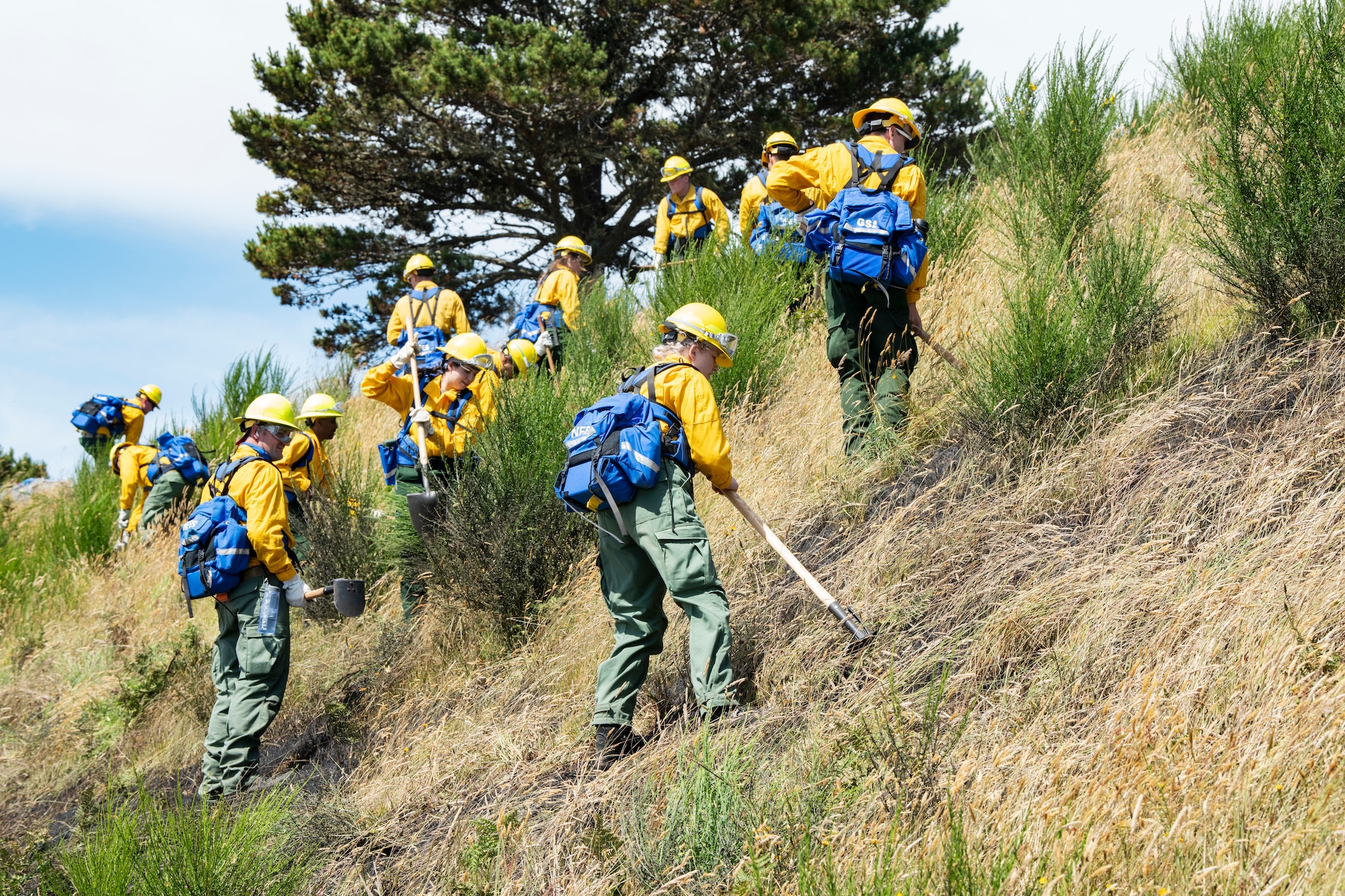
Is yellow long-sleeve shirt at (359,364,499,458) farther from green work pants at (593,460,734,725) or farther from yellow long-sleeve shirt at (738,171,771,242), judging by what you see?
yellow long-sleeve shirt at (738,171,771,242)

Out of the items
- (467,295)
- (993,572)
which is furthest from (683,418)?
(467,295)

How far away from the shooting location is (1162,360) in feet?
16.3

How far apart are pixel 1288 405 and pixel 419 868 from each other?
409 centimetres

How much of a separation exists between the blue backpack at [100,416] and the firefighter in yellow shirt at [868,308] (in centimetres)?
845

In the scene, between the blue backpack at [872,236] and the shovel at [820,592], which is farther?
the blue backpack at [872,236]

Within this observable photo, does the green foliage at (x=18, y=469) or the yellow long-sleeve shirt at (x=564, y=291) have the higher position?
the green foliage at (x=18, y=469)

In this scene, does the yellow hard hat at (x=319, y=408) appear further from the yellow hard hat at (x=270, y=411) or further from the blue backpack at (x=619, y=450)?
the blue backpack at (x=619, y=450)

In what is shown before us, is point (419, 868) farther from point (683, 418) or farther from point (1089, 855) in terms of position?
point (1089, 855)

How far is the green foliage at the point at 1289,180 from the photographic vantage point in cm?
446

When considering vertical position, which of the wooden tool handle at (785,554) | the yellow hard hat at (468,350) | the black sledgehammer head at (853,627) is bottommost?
the black sledgehammer head at (853,627)

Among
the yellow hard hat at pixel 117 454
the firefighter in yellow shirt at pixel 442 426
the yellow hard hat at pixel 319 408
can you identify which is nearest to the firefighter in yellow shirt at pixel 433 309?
the yellow hard hat at pixel 319 408

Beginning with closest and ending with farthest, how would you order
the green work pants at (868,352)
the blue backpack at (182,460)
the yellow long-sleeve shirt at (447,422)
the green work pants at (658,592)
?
the green work pants at (658,592) < the green work pants at (868,352) < the yellow long-sleeve shirt at (447,422) < the blue backpack at (182,460)

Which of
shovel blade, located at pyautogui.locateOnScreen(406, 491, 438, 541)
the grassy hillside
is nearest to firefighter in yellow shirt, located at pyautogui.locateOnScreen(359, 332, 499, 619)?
shovel blade, located at pyautogui.locateOnScreen(406, 491, 438, 541)

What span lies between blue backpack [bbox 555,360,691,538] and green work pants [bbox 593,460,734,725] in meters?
0.07
